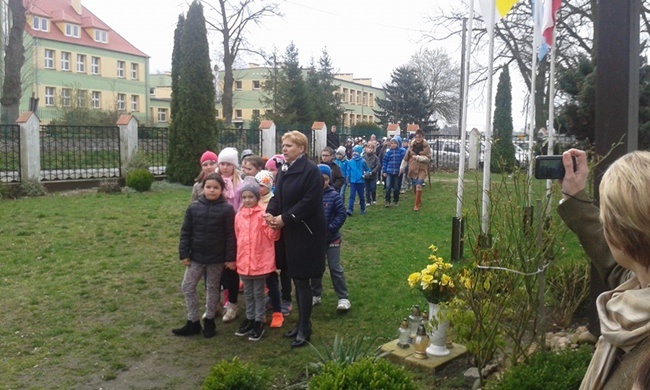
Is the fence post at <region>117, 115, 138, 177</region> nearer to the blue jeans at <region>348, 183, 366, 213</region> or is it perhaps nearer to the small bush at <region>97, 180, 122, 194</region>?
the small bush at <region>97, 180, 122, 194</region>

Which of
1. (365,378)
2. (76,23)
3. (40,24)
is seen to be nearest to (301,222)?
(365,378)

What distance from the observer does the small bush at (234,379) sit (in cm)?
372

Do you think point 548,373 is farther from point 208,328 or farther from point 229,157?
point 229,157

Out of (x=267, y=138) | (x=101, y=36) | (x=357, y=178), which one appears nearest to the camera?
(x=357, y=178)

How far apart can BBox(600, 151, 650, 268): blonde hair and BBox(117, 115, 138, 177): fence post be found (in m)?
18.0

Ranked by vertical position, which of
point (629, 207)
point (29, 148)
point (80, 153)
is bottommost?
point (629, 207)

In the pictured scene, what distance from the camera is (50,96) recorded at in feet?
160

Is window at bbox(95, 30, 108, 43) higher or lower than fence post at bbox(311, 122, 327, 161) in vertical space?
higher

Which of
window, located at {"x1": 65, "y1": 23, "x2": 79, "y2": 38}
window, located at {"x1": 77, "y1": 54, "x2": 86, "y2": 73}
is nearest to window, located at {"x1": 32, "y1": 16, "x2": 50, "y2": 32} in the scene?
window, located at {"x1": 65, "y1": 23, "x2": 79, "y2": 38}

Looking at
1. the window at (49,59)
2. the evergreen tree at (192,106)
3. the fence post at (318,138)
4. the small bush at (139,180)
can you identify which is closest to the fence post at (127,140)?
the evergreen tree at (192,106)

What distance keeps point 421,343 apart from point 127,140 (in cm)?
1563

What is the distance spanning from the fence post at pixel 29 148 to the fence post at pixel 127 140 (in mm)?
2485

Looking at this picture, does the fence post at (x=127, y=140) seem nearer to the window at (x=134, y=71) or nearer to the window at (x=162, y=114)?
the window at (x=134, y=71)

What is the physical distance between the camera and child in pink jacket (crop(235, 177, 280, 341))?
5656 mm
